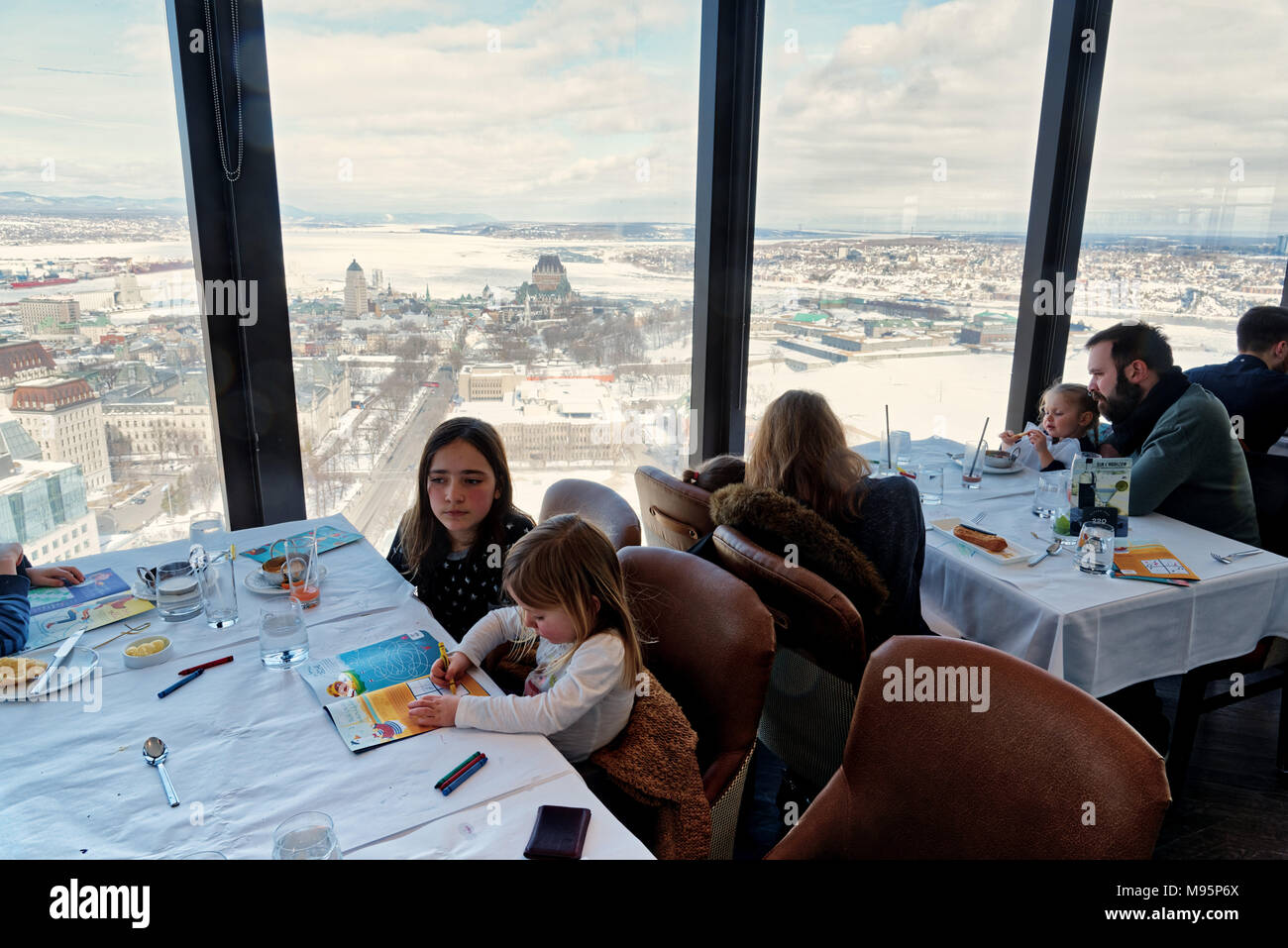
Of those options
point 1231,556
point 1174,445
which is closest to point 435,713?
point 1231,556

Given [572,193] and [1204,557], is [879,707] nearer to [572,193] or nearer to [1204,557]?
[1204,557]

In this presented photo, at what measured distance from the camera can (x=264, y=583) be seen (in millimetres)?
2080

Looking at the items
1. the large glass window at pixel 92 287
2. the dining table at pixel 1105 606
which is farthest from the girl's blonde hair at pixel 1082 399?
the large glass window at pixel 92 287

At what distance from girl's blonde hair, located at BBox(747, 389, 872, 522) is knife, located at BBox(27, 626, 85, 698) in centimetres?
167

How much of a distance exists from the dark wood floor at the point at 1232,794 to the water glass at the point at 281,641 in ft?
7.54

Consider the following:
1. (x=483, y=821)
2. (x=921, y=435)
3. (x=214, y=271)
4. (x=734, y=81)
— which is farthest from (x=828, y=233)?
(x=483, y=821)

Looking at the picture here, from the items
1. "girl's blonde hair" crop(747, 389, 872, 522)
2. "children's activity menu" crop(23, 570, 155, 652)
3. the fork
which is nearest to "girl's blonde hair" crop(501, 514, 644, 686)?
"girl's blonde hair" crop(747, 389, 872, 522)

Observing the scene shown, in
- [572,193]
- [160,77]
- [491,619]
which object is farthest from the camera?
[572,193]

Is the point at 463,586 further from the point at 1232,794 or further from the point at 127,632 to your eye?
the point at 1232,794

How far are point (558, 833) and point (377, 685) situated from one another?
61cm

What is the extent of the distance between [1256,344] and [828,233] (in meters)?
1.89

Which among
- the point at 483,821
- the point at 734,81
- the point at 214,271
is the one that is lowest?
the point at 483,821

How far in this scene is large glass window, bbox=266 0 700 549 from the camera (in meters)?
2.92
